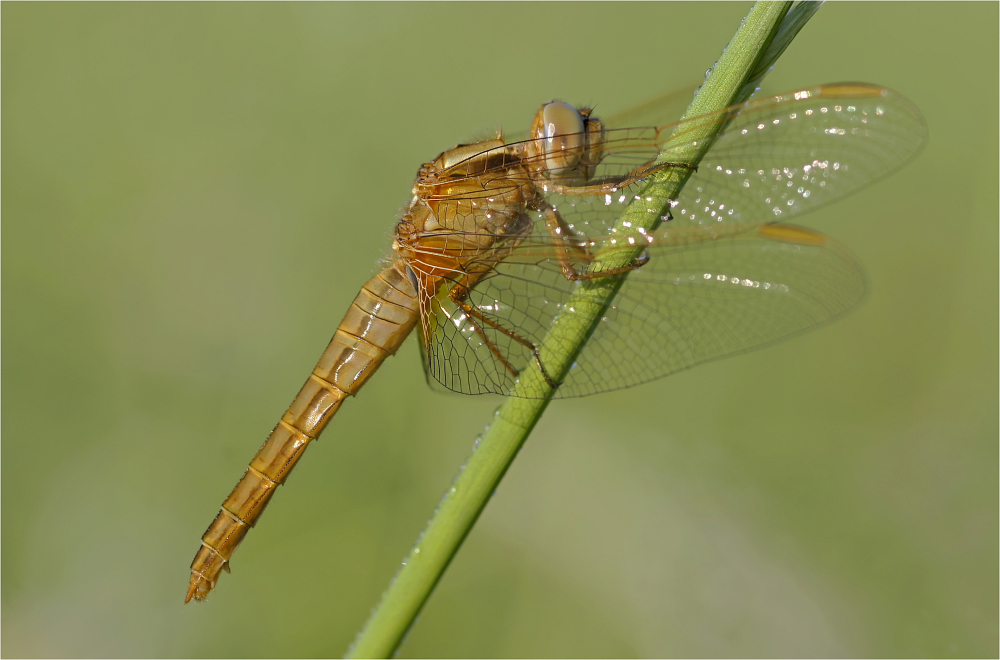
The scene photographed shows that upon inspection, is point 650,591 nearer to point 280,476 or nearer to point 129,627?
point 280,476

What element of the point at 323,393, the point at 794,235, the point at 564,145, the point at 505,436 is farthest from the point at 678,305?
the point at 323,393

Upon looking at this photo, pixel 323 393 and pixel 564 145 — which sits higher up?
pixel 564 145

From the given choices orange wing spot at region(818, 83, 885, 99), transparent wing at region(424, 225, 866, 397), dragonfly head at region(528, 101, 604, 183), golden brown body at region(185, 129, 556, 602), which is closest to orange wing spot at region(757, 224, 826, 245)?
transparent wing at region(424, 225, 866, 397)

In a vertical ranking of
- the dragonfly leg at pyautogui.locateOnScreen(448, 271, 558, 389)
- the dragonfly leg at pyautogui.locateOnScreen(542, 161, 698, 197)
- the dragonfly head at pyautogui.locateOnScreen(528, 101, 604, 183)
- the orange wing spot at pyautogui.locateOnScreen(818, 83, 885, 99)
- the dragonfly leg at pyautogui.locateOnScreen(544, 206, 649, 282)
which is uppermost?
the orange wing spot at pyautogui.locateOnScreen(818, 83, 885, 99)

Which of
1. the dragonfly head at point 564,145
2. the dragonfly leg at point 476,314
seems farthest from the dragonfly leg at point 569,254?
the dragonfly leg at point 476,314

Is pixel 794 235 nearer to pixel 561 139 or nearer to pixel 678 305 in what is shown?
pixel 678 305

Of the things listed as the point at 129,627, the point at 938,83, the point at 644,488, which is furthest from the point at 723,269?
the point at 938,83

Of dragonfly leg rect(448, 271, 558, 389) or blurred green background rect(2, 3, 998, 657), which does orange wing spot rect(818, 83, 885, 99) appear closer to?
dragonfly leg rect(448, 271, 558, 389)
